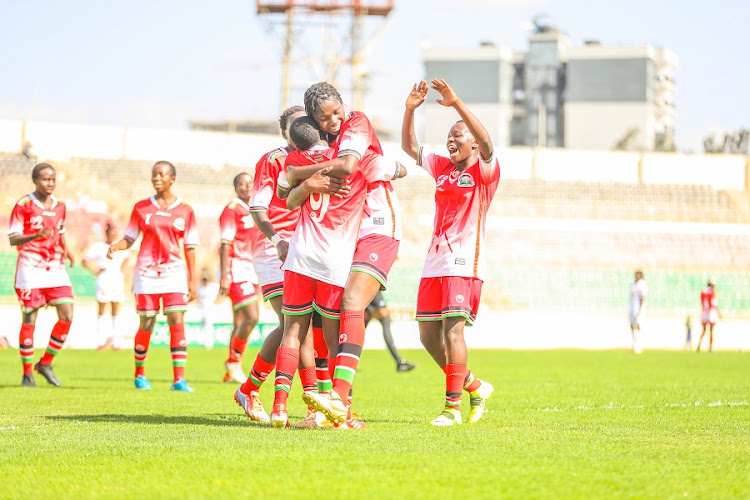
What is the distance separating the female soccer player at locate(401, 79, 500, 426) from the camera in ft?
25.0

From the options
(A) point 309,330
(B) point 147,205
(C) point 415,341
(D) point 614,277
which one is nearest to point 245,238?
(B) point 147,205

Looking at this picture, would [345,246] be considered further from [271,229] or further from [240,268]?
[240,268]

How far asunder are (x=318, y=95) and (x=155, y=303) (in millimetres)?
5079

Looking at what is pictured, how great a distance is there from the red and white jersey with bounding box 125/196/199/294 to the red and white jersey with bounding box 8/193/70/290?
1.04 meters

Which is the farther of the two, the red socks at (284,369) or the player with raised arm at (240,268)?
the player with raised arm at (240,268)

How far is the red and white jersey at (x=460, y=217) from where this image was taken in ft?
25.2

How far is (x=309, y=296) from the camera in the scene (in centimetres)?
712

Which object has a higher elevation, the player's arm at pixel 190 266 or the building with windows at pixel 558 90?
the building with windows at pixel 558 90

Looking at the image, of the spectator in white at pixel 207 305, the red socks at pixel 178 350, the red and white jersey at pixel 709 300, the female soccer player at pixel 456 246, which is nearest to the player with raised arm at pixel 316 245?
the female soccer player at pixel 456 246

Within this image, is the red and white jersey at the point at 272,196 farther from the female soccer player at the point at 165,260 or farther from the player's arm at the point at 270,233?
the female soccer player at the point at 165,260

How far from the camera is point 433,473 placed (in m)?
5.07

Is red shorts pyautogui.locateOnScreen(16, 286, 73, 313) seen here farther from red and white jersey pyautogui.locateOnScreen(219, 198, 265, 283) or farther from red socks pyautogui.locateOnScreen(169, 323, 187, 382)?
red and white jersey pyautogui.locateOnScreen(219, 198, 265, 283)

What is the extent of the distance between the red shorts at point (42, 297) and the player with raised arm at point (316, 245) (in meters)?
5.52

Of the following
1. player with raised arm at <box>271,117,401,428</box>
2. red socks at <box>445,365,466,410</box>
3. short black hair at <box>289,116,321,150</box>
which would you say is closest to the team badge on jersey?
player with raised arm at <box>271,117,401,428</box>
